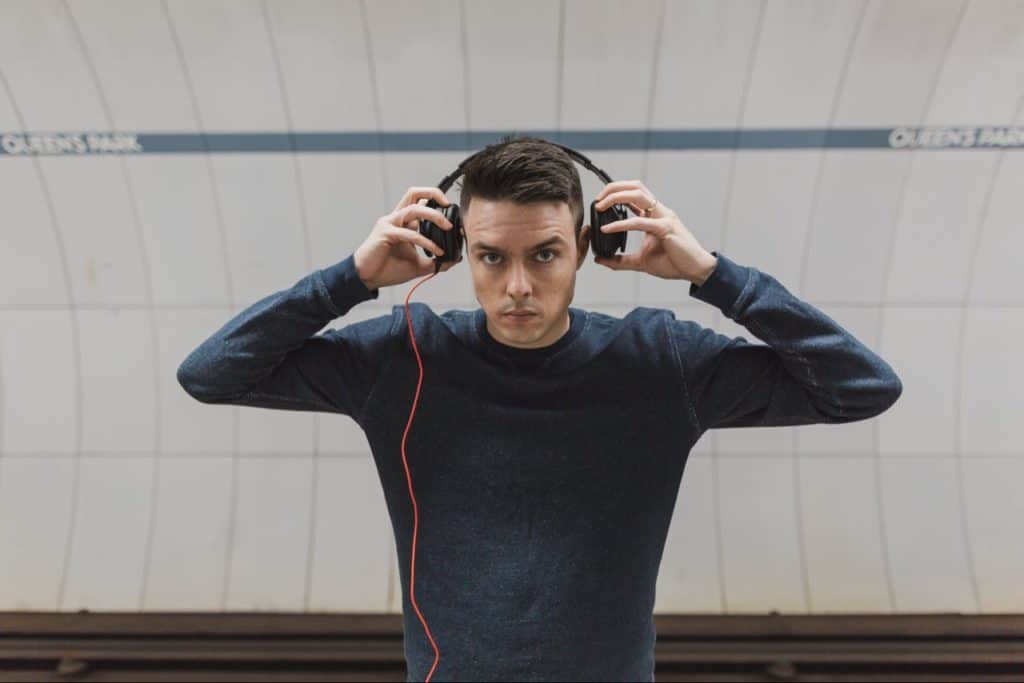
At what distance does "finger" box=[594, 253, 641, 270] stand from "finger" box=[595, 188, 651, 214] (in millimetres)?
92

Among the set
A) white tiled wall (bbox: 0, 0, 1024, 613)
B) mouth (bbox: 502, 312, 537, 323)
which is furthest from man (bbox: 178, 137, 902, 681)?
white tiled wall (bbox: 0, 0, 1024, 613)

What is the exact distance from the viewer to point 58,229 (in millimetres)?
1923

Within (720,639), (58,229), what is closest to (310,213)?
(58,229)

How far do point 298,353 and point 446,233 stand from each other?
1.22ft

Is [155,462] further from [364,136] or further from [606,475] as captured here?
[606,475]

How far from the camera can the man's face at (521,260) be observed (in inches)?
40.1

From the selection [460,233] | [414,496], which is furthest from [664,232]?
[414,496]

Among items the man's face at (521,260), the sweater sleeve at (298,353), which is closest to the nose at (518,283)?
the man's face at (521,260)

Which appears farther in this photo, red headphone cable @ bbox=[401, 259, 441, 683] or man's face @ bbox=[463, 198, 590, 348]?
red headphone cable @ bbox=[401, 259, 441, 683]

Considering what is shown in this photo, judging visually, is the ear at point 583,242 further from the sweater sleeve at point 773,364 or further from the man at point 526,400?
the sweater sleeve at point 773,364

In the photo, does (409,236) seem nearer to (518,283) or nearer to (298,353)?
(518,283)

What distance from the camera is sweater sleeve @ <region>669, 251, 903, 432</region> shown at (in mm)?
1001

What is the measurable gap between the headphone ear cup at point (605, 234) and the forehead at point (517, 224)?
80 millimetres

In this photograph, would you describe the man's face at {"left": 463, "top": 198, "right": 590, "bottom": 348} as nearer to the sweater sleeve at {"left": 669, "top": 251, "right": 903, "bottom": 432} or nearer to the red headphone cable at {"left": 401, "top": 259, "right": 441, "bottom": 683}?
the red headphone cable at {"left": 401, "top": 259, "right": 441, "bottom": 683}
